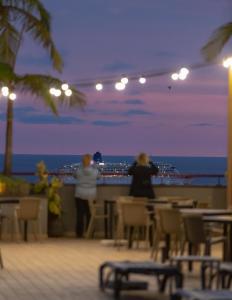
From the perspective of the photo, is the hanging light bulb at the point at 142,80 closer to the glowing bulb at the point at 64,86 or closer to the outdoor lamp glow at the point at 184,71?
the outdoor lamp glow at the point at 184,71

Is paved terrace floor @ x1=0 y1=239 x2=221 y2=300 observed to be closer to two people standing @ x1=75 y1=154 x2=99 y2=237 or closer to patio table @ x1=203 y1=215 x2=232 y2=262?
patio table @ x1=203 y1=215 x2=232 y2=262

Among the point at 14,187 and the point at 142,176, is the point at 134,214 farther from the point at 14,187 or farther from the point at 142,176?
the point at 14,187

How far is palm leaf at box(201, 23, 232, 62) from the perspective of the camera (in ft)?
60.8

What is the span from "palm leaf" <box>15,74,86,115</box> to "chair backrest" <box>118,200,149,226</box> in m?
4.90

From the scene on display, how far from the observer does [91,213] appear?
768 inches

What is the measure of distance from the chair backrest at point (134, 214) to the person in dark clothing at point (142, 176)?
2506 millimetres

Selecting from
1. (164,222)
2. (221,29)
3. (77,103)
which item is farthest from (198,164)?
(164,222)

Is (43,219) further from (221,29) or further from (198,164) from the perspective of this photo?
(198,164)

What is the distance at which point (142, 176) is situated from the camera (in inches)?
762

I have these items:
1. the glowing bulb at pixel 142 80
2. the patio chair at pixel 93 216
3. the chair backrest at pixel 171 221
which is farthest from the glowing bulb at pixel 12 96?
the chair backrest at pixel 171 221

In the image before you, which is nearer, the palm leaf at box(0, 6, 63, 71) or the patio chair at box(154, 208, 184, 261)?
the patio chair at box(154, 208, 184, 261)

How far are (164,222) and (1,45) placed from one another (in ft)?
28.9

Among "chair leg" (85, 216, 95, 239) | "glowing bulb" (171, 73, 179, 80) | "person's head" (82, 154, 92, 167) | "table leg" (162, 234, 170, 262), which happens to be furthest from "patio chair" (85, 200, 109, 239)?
"table leg" (162, 234, 170, 262)

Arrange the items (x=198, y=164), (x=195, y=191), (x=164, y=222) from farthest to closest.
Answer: (x=198, y=164) < (x=195, y=191) < (x=164, y=222)
